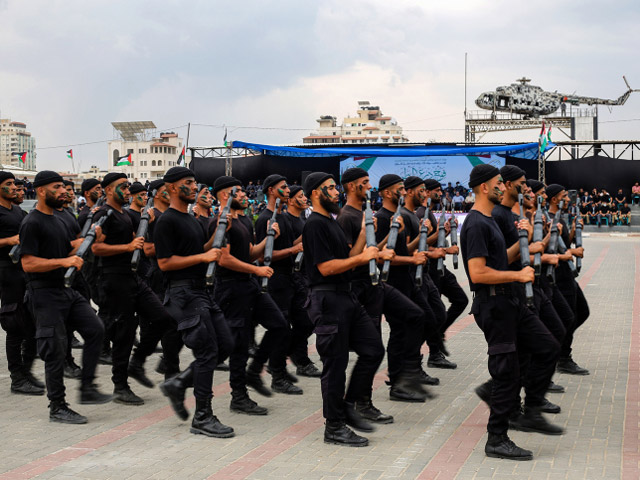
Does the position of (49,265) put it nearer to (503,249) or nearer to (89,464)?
(89,464)

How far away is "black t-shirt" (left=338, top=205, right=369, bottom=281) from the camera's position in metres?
6.73

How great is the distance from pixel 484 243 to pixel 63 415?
3.74 metres

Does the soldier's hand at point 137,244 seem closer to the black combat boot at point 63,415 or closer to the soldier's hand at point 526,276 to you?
the black combat boot at point 63,415

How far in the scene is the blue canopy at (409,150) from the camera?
37094mm

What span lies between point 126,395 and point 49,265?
1.54 metres

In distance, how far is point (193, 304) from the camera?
645 centimetres

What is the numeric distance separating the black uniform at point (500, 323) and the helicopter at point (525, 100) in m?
55.7

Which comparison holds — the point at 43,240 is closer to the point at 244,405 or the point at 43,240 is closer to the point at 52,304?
the point at 52,304

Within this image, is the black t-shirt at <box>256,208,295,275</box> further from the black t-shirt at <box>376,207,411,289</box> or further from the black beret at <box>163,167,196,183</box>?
the black beret at <box>163,167,196,183</box>

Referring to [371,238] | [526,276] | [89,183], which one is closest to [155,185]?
[89,183]

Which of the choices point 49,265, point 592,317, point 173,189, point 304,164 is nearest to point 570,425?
point 173,189

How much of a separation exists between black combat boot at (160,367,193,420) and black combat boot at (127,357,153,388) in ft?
4.92

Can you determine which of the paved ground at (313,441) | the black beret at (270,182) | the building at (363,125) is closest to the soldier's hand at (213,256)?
the paved ground at (313,441)

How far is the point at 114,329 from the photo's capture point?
7.76 metres
